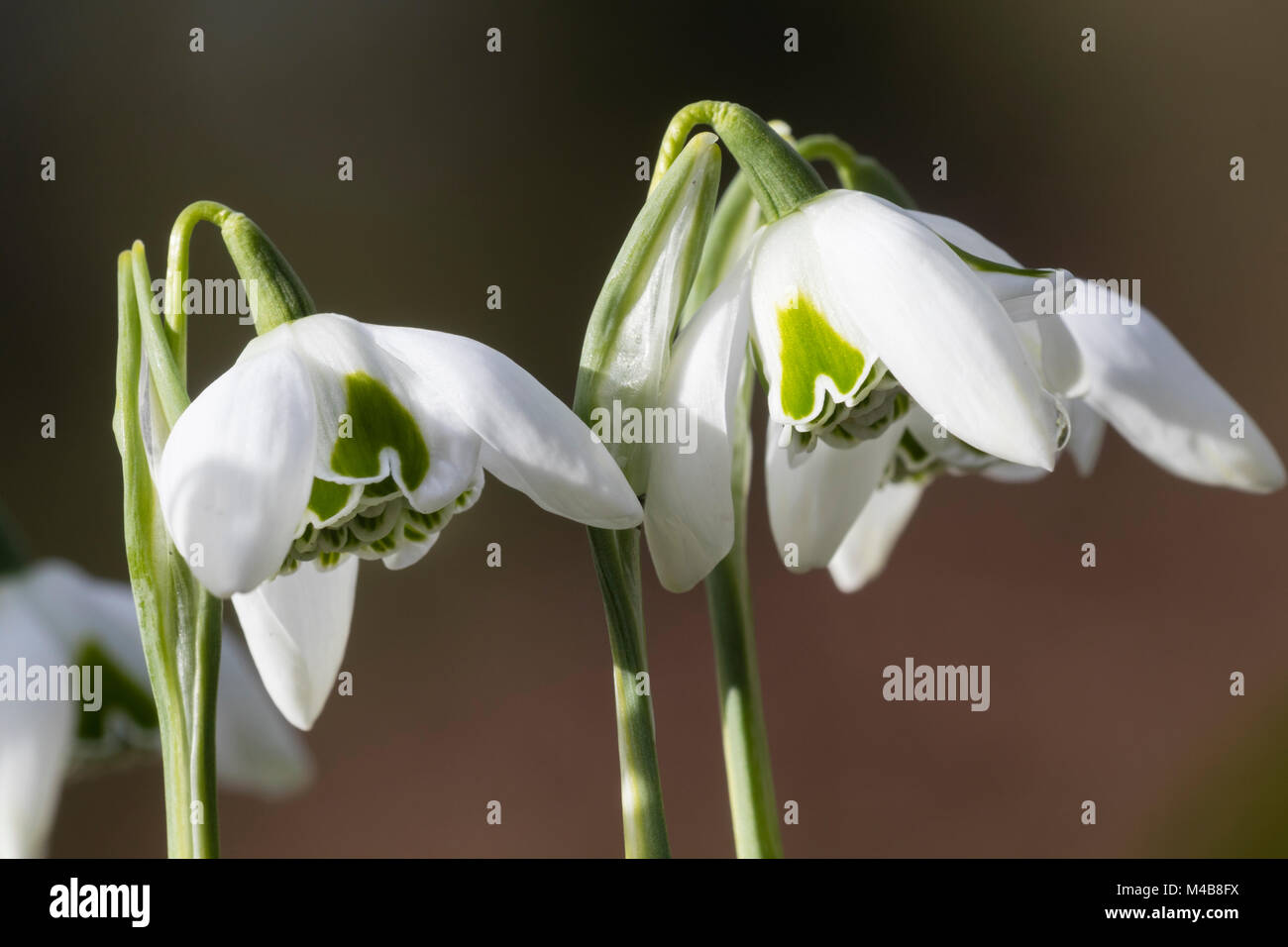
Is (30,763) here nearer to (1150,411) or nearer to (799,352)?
(799,352)

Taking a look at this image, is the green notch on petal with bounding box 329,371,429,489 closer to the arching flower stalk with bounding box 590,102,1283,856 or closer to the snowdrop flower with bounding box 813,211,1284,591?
the arching flower stalk with bounding box 590,102,1283,856

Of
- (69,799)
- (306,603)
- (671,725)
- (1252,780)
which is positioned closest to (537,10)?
(671,725)

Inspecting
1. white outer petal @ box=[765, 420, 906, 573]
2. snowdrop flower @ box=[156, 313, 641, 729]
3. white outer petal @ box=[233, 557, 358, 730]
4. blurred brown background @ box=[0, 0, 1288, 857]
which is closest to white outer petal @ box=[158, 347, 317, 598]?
snowdrop flower @ box=[156, 313, 641, 729]

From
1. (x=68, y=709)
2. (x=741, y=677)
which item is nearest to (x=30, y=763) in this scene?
(x=68, y=709)

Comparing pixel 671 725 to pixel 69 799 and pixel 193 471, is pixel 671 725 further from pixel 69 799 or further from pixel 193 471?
pixel 193 471

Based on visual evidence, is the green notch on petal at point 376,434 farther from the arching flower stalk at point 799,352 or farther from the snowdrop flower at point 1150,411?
the snowdrop flower at point 1150,411
